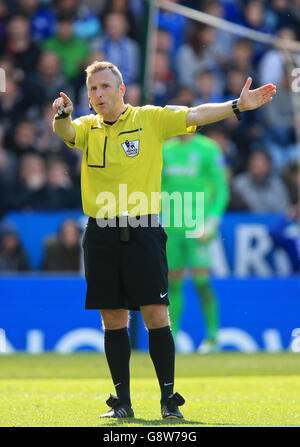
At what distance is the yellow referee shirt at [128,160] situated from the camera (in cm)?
576

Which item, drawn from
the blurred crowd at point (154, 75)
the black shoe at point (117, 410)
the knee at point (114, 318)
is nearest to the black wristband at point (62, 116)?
the knee at point (114, 318)

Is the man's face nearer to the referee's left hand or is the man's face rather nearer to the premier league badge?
the premier league badge

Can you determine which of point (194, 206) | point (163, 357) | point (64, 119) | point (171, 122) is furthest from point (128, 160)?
point (194, 206)

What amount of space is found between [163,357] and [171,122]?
136 centimetres

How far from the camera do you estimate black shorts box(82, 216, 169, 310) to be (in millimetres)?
5742

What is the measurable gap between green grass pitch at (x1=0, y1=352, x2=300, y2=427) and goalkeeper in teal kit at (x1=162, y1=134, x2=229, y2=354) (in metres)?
0.57

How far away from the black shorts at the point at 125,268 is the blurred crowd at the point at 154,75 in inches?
272

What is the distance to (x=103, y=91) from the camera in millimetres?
5758

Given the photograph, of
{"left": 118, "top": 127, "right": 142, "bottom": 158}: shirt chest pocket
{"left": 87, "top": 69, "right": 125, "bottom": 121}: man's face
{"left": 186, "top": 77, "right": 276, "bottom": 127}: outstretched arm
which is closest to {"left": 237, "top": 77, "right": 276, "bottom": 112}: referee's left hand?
{"left": 186, "top": 77, "right": 276, "bottom": 127}: outstretched arm

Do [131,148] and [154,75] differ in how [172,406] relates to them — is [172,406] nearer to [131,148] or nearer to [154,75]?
[131,148]

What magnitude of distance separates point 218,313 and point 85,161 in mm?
5555
